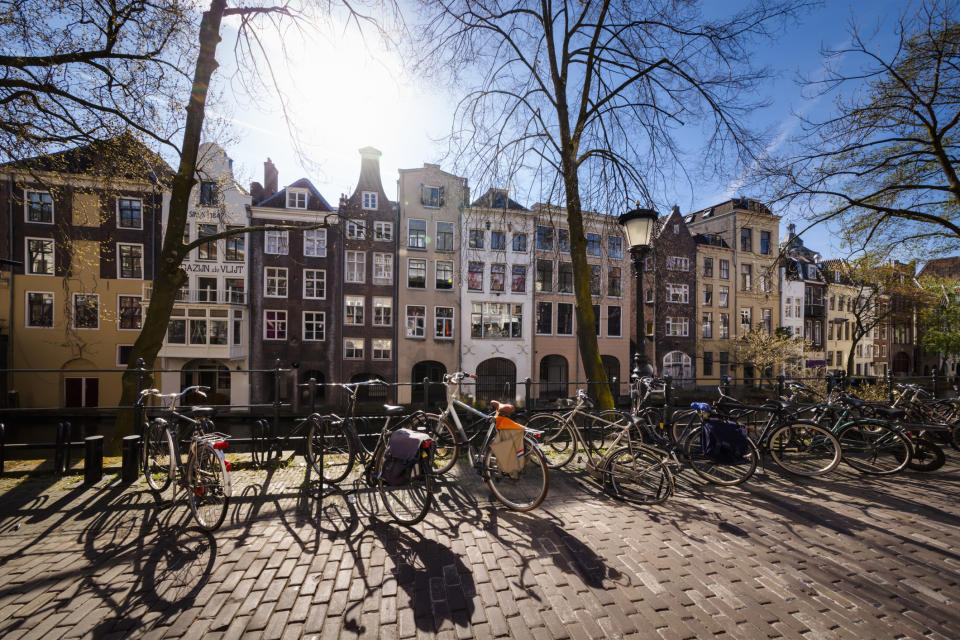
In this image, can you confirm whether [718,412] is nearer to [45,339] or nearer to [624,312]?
[624,312]

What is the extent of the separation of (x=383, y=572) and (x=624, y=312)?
1105 inches

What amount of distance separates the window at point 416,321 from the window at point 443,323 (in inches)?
29.0

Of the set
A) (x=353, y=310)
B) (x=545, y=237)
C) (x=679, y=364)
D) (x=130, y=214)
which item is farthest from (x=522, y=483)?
(x=679, y=364)

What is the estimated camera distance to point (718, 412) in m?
5.07

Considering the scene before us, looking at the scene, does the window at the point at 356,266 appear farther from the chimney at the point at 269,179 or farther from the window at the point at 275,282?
the chimney at the point at 269,179

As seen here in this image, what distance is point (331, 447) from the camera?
5008 mm

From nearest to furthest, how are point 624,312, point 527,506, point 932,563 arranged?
point 932,563, point 527,506, point 624,312

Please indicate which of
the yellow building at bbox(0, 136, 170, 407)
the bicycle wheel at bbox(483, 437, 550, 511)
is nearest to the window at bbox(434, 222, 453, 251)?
the yellow building at bbox(0, 136, 170, 407)

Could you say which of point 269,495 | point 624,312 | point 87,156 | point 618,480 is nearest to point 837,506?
point 618,480

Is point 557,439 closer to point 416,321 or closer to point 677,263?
point 416,321

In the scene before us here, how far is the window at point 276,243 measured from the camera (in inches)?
911

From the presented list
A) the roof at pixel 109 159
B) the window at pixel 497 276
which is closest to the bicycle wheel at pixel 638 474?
the roof at pixel 109 159

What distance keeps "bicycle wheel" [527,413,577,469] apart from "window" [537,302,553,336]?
21032 mm

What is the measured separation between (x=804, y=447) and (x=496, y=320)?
819 inches
